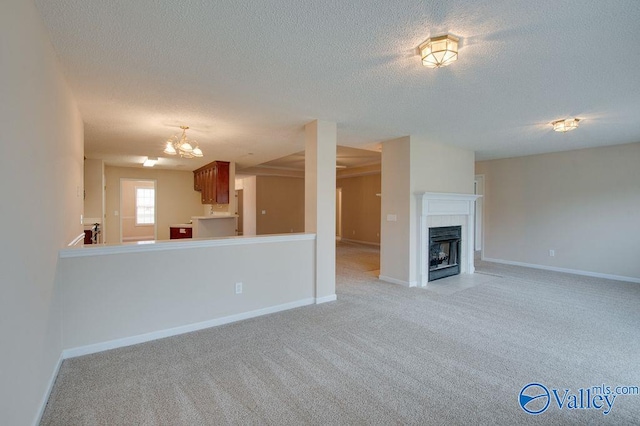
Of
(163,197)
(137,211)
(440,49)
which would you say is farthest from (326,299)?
(137,211)

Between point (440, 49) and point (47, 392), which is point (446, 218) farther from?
point (47, 392)

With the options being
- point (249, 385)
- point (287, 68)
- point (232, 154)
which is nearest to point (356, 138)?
point (287, 68)

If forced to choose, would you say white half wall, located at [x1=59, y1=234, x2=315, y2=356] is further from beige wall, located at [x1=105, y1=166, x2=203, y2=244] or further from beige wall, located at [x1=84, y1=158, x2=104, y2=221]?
beige wall, located at [x1=105, y1=166, x2=203, y2=244]

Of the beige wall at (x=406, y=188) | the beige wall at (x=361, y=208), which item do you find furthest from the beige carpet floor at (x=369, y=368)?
the beige wall at (x=361, y=208)

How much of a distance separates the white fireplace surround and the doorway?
960 cm

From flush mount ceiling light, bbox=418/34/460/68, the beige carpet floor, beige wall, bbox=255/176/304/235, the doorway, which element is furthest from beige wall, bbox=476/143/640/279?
the doorway

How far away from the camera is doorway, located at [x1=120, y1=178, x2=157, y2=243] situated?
1055 cm

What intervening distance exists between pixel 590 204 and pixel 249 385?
6866 millimetres

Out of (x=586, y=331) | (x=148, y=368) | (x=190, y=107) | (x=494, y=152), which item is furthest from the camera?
(x=494, y=152)

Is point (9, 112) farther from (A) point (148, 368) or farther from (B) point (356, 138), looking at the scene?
(B) point (356, 138)

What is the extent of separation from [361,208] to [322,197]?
646 cm

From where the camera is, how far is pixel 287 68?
2465mm

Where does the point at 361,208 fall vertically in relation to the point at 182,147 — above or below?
below

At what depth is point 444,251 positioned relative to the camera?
5602mm
